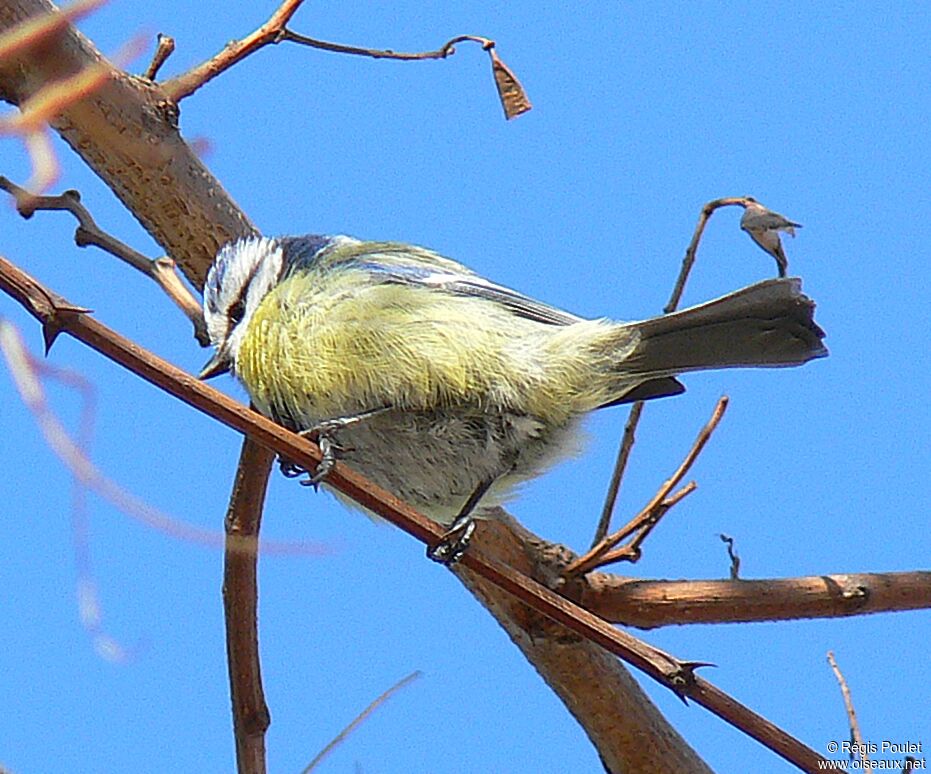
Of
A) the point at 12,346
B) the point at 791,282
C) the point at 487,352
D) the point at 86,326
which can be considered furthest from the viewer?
the point at 487,352

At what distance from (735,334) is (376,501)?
22.8 inches

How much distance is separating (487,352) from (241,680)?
446 mm

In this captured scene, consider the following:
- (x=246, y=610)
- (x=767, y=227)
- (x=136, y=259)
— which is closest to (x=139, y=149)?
(x=136, y=259)

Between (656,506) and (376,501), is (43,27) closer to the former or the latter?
(376,501)

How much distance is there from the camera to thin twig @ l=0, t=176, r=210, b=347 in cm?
150

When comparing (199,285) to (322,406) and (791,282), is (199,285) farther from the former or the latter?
(791,282)

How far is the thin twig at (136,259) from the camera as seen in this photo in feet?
4.92

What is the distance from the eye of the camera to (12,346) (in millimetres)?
503

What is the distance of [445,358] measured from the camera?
1.44 m

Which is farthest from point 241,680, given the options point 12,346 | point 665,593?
point 12,346

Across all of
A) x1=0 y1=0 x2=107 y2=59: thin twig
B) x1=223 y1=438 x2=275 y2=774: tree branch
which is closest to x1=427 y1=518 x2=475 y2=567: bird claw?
x1=223 y1=438 x2=275 y2=774: tree branch

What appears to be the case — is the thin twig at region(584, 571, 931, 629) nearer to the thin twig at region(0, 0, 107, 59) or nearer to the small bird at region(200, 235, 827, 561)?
the small bird at region(200, 235, 827, 561)

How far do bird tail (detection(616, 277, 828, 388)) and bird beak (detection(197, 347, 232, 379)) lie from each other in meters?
0.47

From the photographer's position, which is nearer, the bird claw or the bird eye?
the bird claw
